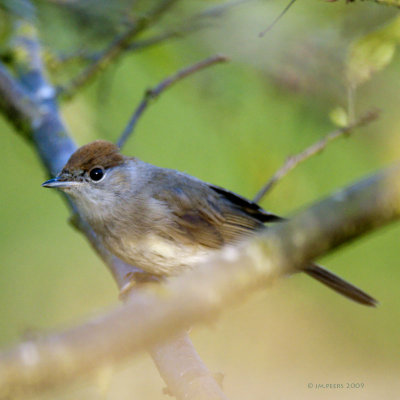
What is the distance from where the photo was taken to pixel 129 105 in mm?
5930

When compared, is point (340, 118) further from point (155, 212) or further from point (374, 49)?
point (155, 212)

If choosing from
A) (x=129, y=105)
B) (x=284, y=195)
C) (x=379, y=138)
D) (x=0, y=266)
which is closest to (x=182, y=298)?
(x=284, y=195)

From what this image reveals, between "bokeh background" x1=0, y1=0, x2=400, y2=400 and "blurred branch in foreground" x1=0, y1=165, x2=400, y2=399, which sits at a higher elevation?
"bokeh background" x1=0, y1=0, x2=400, y2=400

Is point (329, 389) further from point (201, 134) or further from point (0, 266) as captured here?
point (0, 266)

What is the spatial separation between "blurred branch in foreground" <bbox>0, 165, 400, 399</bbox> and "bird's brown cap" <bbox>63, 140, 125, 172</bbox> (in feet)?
7.98

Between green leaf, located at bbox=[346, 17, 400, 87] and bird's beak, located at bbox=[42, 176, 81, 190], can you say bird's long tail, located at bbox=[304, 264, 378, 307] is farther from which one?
green leaf, located at bbox=[346, 17, 400, 87]

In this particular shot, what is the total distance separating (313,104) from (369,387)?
2.75 metres

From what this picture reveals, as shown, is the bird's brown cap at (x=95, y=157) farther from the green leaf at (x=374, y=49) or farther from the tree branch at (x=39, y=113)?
the green leaf at (x=374, y=49)

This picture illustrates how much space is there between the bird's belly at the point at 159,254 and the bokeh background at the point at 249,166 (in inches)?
27.3

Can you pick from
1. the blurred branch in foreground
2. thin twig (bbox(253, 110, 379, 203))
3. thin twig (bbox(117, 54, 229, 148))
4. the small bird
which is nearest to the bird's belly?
the small bird

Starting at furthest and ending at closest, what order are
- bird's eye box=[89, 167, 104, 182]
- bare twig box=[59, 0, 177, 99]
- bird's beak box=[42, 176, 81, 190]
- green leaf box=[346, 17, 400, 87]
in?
bare twig box=[59, 0, 177, 99] → bird's eye box=[89, 167, 104, 182] → bird's beak box=[42, 176, 81, 190] → green leaf box=[346, 17, 400, 87]

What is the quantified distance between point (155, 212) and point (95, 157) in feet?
1.75

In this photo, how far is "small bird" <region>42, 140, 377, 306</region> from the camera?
11.5 ft

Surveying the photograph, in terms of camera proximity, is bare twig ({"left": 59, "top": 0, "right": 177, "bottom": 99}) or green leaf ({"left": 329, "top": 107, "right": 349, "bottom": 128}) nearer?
green leaf ({"left": 329, "top": 107, "right": 349, "bottom": 128})
